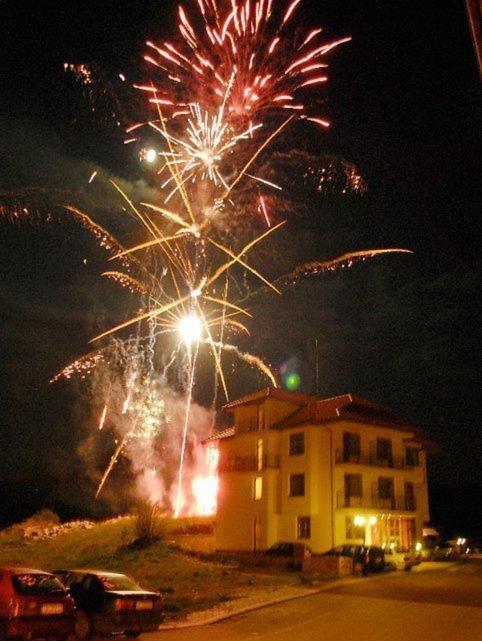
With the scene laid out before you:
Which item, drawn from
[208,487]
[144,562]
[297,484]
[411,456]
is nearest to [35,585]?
[144,562]

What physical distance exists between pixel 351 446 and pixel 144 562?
1358 centimetres

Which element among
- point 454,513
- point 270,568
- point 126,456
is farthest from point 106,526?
point 454,513

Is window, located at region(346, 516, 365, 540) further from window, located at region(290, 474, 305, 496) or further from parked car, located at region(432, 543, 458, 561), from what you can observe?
parked car, located at region(432, 543, 458, 561)

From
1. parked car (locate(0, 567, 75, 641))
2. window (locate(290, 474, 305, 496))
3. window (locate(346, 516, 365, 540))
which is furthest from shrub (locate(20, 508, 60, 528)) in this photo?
parked car (locate(0, 567, 75, 641))

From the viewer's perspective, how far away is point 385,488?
37.1 meters

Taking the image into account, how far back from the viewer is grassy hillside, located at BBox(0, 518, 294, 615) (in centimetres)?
2018

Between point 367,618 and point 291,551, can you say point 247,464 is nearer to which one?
point 291,551

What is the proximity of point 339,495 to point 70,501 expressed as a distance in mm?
32944

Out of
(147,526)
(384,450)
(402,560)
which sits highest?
(384,450)

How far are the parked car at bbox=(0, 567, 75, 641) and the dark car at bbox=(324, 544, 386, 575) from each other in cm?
1828

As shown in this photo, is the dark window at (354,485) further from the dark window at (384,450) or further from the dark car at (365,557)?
the dark car at (365,557)

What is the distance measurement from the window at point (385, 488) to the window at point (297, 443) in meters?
5.06

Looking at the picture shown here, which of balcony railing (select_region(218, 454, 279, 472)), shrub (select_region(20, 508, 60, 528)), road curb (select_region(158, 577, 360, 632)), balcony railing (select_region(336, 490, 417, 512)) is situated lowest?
road curb (select_region(158, 577, 360, 632))

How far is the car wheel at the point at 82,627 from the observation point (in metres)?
11.8
